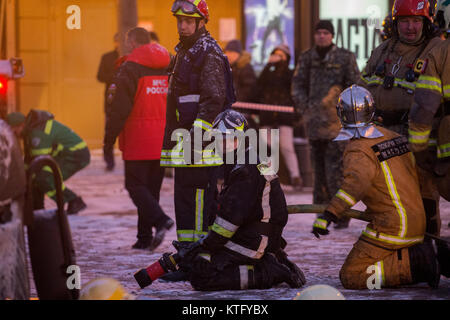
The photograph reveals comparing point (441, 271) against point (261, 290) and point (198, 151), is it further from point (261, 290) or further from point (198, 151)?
point (198, 151)

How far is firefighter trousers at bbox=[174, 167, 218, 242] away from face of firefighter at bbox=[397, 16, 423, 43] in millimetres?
1617

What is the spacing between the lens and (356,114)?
21.2 ft

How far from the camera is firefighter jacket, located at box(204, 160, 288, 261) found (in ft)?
20.4

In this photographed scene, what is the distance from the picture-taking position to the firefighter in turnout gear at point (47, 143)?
934 centimetres

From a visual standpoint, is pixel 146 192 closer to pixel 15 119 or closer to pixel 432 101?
pixel 15 119

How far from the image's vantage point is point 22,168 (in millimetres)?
5000

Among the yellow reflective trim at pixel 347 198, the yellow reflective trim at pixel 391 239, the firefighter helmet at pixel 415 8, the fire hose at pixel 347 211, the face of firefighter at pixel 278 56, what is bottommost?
the yellow reflective trim at pixel 391 239

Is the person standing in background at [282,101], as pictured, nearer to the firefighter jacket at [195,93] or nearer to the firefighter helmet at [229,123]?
the firefighter jacket at [195,93]

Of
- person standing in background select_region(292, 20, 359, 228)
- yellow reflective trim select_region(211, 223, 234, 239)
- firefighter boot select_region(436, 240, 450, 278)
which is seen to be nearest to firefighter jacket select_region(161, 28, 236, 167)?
yellow reflective trim select_region(211, 223, 234, 239)

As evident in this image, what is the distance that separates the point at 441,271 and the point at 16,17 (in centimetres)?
1311

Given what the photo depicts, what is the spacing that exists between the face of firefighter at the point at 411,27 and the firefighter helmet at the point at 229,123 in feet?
4.68

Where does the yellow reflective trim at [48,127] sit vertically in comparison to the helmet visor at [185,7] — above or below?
below

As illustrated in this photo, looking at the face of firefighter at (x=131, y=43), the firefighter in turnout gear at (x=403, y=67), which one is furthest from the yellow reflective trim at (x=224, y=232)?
the face of firefighter at (x=131, y=43)
